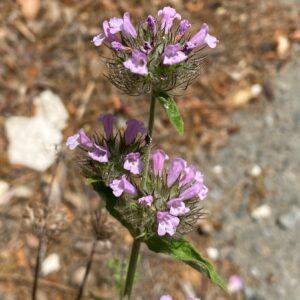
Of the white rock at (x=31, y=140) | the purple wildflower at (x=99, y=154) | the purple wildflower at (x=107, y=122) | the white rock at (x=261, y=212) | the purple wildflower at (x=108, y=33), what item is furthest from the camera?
the white rock at (x=261, y=212)

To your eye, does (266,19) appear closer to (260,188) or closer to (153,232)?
(260,188)

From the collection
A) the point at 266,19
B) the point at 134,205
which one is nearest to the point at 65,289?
the point at 134,205

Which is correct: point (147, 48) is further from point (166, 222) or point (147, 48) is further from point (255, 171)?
point (255, 171)

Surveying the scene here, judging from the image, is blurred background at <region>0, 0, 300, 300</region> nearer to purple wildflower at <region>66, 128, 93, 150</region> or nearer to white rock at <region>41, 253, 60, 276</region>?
white rock at <region>41, 253, 60, 276</region>

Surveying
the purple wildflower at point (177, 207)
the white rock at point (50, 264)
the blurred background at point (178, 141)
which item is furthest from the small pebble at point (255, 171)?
the purple wildflower at point (177, 207)

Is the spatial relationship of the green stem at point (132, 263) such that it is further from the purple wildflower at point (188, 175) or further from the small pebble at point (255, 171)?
the small pebble at point (255, 171)
